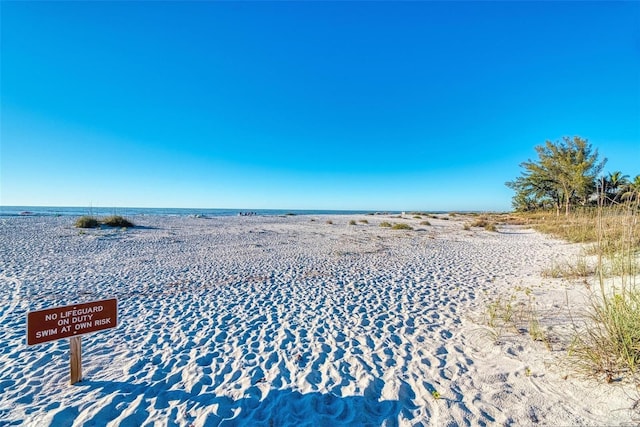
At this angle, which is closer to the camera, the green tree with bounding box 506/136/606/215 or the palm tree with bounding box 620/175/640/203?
the palm tree with bounding box 620/175/640/203

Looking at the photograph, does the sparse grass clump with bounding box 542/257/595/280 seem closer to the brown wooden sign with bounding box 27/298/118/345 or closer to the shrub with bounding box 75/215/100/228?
the brown wooden sign with bounding box 27/298/118/345

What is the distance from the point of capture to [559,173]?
22.5 metres

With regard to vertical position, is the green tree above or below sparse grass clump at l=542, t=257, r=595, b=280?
above

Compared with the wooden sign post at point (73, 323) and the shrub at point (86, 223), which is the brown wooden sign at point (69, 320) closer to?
the wooden sign post at point (73, 323)

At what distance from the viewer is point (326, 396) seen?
9.66 feet

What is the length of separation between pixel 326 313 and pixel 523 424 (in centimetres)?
332

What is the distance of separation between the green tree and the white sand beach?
19.5m

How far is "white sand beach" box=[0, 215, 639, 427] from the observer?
2.64 metres

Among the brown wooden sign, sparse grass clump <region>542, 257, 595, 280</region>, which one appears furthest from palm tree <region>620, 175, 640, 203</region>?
the brown wooden sign

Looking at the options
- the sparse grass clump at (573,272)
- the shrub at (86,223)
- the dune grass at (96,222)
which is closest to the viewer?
the sparse grass clump at (573,272)

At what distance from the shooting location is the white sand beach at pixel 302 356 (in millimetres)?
2639

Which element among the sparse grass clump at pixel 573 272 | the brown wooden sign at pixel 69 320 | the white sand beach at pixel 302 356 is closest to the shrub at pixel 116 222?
the white sand beach at pixel 302 356

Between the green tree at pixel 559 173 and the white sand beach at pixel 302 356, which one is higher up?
the green tree at pixel 559 173

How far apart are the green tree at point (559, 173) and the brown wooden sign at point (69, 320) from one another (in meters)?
25.2
